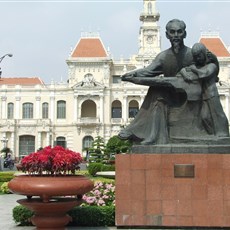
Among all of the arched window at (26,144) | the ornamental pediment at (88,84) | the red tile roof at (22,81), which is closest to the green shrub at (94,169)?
the ornamental pediment at (88,84)

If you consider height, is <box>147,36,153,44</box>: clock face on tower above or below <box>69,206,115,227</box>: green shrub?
above

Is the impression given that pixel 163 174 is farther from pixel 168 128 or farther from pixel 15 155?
pixel 15 155

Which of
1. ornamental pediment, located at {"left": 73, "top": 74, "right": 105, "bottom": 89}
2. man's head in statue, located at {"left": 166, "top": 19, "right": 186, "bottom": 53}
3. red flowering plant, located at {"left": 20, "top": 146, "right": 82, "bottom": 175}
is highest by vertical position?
ornamental pediment, located at {"left": 73, "top": 74, "right": 105, "bottom": 89}

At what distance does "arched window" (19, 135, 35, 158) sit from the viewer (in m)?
57.3

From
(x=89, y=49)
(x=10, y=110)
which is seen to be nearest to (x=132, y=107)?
(x=89, y=49)

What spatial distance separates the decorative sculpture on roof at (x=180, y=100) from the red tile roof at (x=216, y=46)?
5241 cm

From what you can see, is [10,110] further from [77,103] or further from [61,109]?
[77,103]

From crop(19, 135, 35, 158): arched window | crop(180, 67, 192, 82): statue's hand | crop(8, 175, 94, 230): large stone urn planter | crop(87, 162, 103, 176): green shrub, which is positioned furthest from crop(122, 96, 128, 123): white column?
crop(8, 175, 94, 230): large stone urn planter

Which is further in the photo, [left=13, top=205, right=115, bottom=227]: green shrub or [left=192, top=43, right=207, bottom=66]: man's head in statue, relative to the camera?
[left=13, top=205, right=115, bottom=227]: green shrub

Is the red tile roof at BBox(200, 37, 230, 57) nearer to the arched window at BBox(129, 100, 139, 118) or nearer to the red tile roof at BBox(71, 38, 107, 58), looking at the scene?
the arched window at BBox(129, 100, 139, 118)

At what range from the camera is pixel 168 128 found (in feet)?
25.8

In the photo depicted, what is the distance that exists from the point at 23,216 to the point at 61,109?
4965 cm

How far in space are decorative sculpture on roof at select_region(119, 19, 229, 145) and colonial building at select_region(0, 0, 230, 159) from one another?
47487 mm

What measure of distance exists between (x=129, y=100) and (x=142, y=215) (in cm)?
5063
